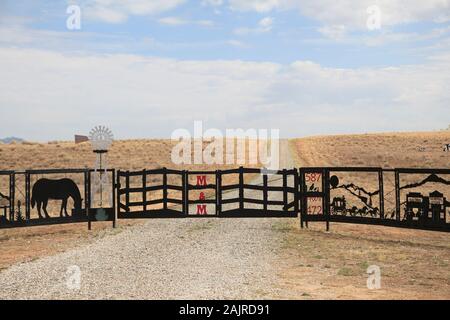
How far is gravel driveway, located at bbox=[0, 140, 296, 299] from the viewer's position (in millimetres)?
10297

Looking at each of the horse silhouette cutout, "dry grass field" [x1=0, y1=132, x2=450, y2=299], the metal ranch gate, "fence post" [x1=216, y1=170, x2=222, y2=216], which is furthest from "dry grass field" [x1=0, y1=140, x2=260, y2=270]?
"fence post" [x1=216, y1=170, x2=222, y2=216]

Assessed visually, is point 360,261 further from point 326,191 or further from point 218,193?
point 218,193

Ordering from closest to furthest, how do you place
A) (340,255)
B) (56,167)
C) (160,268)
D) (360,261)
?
1. (160,268)
2. (360,261)
3. (340,255)
4. (56,167)

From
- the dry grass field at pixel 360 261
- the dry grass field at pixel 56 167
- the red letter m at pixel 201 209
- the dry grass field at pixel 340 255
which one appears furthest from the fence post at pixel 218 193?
the dry grass field at pixel 56 167

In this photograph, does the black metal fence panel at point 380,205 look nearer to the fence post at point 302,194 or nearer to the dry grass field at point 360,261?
the fence post at point 302,194

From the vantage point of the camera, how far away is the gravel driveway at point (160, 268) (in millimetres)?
10297

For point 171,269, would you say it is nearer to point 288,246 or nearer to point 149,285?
point 149,285

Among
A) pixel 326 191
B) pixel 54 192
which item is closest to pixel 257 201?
pixel 326 191

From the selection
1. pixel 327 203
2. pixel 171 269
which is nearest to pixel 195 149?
pixel 327 203

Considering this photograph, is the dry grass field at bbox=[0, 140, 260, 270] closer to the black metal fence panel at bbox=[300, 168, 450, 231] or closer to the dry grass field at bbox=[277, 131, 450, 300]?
the dry grass field at bbox=[277, 131, 450, 300]

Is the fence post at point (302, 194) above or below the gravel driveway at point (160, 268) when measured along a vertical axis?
above

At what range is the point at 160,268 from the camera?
12562 mm

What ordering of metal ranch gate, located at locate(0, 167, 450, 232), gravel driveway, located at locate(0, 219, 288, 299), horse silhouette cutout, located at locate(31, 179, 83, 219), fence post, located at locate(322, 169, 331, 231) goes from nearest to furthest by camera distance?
1. gravel driveway, located at locate(0, 219, 288, 299)
2. metal ranch gate, located at locate(0, 167, 450, 232)
3. fence post, located at locate(322, 169, 331, 231)
4. horse silhouette cutout, located at locate(31, 179, 83, 219)
